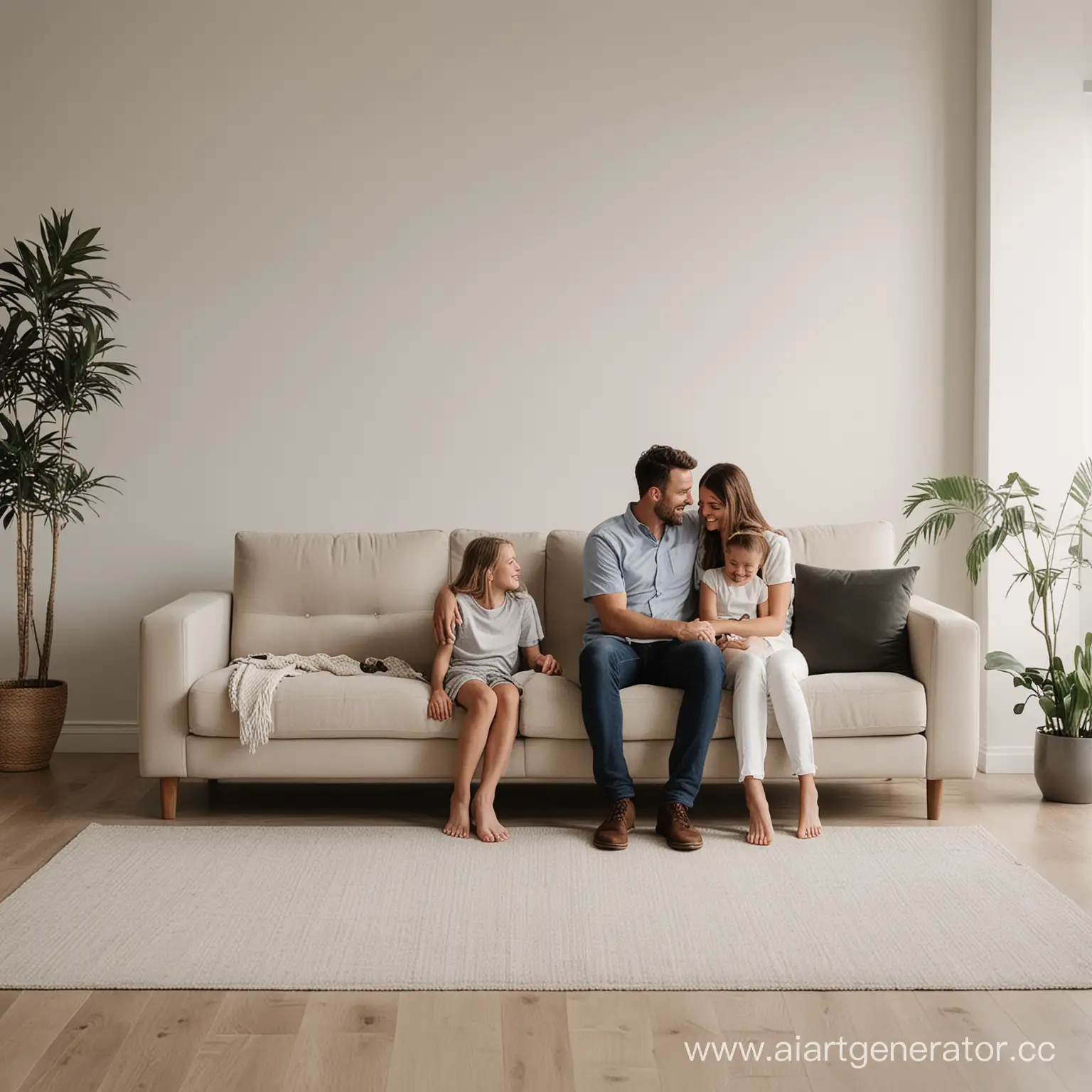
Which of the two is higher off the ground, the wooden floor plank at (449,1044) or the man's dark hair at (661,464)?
the man's dark hair at (661,464)

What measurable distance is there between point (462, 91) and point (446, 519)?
1663 millimetres

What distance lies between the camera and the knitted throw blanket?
3.38 metres

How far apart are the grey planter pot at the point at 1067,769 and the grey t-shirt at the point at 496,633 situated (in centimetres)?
175

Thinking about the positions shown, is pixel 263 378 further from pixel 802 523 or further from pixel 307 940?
pixel 307 940

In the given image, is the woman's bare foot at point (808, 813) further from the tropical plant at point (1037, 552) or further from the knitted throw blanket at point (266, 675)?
the knitted throw blanket at point (266, 675)

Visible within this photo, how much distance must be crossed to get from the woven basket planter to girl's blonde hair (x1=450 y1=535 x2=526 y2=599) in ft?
5.37

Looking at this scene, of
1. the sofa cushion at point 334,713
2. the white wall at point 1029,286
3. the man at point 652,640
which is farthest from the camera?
the white wall at point 1029,286

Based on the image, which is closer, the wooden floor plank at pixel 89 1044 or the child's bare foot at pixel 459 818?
the wooden floor plank at pixel 89 1044

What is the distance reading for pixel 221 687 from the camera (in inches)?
136

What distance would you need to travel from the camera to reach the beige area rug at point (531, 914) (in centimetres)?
235

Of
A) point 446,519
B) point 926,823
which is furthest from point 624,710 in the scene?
point 446,519

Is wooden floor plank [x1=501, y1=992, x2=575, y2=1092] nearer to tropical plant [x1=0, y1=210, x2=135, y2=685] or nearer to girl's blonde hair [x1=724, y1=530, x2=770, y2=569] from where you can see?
girl's blonde hair [x1=724, y1=530, x2=770, y2=569]

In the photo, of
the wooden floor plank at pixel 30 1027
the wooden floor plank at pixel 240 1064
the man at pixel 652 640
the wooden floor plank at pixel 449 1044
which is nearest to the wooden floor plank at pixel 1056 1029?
the wooden floor plank at pixel 449 1044

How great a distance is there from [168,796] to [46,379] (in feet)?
5.18
